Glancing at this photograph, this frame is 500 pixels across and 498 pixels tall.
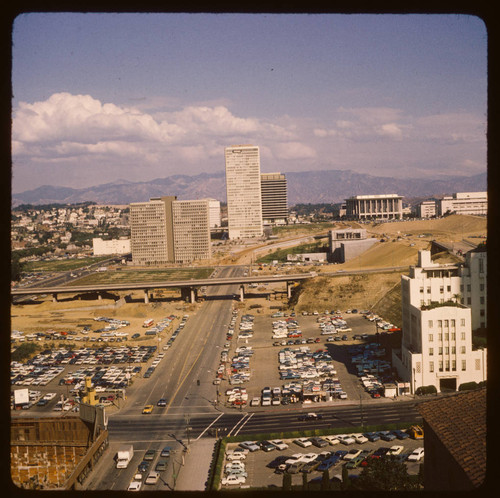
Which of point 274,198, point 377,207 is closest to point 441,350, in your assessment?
point 377,207

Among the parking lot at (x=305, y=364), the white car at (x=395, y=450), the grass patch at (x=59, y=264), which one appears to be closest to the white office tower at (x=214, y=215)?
the grass patch at (x=59, y=264)

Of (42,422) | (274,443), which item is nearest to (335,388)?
(274,443)

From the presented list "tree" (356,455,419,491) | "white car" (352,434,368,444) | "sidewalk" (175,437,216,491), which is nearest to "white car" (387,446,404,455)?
"white car" (352,434,368,444)

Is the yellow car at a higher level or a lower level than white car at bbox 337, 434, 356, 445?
lower

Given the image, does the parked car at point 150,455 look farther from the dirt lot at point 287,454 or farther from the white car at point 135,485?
the dirt lot at point 287,454

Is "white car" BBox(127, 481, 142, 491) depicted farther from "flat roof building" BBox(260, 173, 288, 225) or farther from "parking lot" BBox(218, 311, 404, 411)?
"flat roof building" BBox(260, 173, 288, 225)

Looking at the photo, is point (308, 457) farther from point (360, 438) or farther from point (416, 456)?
point (416, 456)
